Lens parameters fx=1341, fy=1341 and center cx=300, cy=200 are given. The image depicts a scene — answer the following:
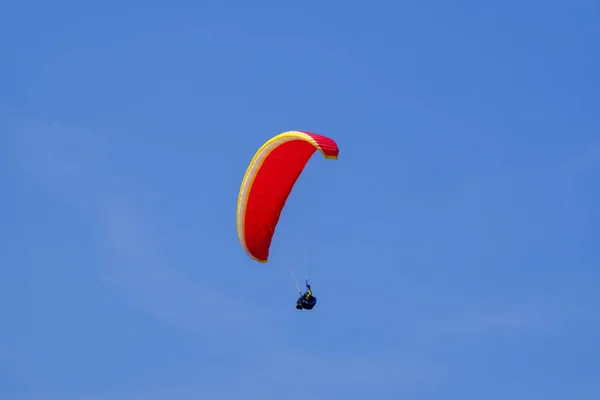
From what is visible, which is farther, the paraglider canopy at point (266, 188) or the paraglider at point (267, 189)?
the paraglider canopy at point (266, 188)

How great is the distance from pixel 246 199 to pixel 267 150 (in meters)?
1.77

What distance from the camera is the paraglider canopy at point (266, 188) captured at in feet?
135

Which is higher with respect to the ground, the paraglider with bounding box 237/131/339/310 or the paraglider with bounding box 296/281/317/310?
the paraglider with bounding box 237/131/339/310

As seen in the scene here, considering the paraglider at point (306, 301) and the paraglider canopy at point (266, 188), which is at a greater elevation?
the paraglider canopy at point (266, 188)

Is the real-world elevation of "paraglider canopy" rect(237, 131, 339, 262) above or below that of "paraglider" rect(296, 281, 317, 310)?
above

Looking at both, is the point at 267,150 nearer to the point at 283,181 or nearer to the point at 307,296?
the point at 283,181

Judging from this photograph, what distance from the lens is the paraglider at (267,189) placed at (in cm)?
4094

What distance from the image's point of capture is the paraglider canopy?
135 feet

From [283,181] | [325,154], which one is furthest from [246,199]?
[325,154]

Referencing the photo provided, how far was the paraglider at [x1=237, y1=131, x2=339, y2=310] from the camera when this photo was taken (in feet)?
134

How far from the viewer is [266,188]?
4159 cm

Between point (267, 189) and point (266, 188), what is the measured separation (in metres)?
0.05

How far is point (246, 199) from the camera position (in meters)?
41.5

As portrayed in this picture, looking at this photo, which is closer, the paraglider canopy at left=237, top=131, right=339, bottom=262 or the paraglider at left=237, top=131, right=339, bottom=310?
the paraglider at left=237, top=131, right=339, bottom=310
